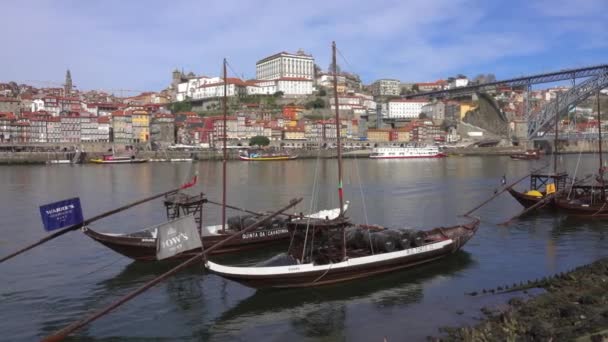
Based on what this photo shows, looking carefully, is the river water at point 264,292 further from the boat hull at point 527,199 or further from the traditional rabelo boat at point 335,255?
the boat hull at point 527,199

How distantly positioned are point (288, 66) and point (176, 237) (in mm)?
105259

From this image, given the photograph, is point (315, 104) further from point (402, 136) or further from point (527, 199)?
point (527, 199)

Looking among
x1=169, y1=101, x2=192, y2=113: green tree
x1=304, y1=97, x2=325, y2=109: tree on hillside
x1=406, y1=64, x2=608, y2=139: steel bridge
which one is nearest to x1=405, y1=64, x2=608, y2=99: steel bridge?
x1=406, y1=64, x2=608, y2=139: steel bridge

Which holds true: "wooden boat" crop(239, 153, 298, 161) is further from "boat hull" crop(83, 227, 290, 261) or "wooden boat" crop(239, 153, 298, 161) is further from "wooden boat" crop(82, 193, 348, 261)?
"boat hull" crop(83, 227, 290, 261)

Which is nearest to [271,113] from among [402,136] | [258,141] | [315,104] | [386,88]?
[315,104]

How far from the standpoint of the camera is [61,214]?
10.8 m

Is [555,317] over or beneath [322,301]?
over

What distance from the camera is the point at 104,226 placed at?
61.1 ft

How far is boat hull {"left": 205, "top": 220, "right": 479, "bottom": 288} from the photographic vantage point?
9835 mm

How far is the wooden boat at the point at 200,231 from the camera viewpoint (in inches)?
490

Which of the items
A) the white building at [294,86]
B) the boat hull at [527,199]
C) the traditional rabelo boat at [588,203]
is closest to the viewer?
the traditional rabelo boat at [588,203]

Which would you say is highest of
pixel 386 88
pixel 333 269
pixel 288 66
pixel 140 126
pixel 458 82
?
pixel 288 66

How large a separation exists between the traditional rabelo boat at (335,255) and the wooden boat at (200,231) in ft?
2.94

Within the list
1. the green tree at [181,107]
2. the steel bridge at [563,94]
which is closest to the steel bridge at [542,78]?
the steel bridge at [563,94]
